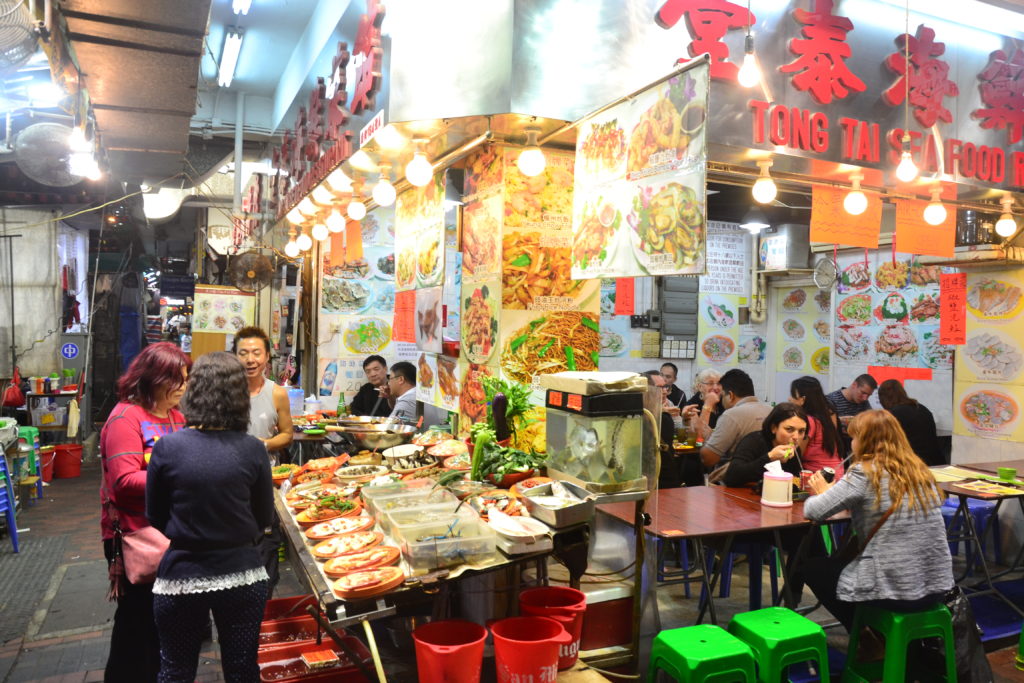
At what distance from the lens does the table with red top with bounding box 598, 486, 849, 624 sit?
12.9 feet

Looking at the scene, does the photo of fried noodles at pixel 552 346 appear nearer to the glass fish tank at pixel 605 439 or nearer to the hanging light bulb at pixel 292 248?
the glass fish tank at pixel 605 439

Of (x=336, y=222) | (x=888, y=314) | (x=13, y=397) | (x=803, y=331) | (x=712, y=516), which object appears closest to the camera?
(x=712, y=516)

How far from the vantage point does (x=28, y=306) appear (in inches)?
446

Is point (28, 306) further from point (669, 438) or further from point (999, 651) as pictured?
point (999, 651)

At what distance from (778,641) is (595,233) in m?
2.48

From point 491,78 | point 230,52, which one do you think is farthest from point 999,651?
point 230,52

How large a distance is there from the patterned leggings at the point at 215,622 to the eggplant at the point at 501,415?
1.69 m

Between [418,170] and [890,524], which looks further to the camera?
[418,170]

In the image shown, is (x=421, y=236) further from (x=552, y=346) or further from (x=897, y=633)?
(x=897, y=633)

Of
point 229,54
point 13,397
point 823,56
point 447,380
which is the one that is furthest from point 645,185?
point 13,397

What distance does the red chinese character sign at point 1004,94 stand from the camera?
5926 mm

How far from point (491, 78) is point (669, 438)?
141 inches

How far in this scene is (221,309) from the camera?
10648 mm

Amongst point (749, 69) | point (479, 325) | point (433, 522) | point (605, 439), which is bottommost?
point (433, 522)
